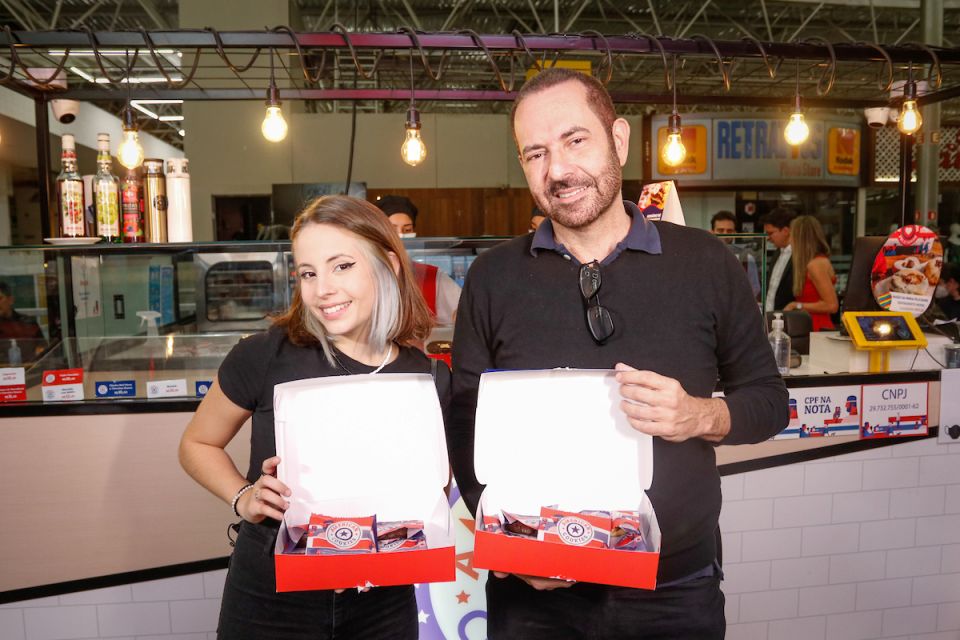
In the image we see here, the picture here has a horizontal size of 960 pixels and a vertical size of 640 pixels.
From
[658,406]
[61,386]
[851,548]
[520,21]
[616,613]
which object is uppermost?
[520,21]

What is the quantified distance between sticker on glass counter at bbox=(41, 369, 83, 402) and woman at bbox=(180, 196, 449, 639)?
1.15 metres

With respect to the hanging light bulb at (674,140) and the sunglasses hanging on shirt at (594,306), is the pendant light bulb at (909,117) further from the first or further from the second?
the sunglasses hanging on shirt at (594,306)

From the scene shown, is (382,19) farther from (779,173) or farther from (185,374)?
(185,374)

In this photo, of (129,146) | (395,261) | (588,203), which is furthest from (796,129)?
(129,146)

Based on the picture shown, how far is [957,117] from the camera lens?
15336mm

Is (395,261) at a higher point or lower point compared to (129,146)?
lower

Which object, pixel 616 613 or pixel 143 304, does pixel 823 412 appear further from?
pixel 143 304

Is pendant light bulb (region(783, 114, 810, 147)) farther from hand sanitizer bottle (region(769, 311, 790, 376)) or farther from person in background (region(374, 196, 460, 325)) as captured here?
person in background (region(374, 196, 460, 325))

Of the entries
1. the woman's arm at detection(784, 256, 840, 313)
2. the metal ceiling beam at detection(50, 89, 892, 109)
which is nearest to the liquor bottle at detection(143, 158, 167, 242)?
the metal ceiling beam at detection(50, 89, 892, 109)

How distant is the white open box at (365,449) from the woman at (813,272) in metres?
4.00

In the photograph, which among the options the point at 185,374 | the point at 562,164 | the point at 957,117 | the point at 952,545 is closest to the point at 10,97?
the point at 185,374

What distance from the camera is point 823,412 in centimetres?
261

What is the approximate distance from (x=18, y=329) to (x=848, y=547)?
3.25 metres

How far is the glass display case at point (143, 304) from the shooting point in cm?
246
